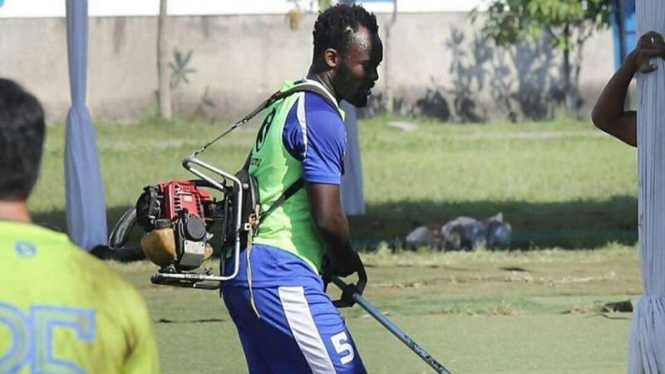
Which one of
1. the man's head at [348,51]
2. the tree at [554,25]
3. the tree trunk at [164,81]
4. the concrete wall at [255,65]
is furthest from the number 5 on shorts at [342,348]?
the tree trunk at [164,81]

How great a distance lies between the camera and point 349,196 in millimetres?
15422

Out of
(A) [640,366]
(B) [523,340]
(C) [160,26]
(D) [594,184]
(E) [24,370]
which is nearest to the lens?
(E) [24,370]

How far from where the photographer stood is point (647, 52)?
4.88 meters

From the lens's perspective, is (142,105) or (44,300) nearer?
(44,300)

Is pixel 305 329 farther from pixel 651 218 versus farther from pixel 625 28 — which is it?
pixel 625 28

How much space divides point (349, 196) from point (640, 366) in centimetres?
1066

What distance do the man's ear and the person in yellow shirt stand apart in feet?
8.06

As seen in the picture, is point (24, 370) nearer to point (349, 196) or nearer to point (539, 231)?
point (349, 196)

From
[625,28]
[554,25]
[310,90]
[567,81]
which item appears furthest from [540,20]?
[310,90]

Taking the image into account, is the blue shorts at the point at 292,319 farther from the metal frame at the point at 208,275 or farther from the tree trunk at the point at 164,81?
the tree trunk at the point at 164,81

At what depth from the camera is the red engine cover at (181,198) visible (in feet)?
16.3

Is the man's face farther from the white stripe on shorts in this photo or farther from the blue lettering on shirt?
the blue lettering on shirt

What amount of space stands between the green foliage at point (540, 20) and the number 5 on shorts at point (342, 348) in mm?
16182

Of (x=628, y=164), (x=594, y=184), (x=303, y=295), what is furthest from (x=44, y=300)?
(x=628, y=164)
